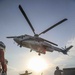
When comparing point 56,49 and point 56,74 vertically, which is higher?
point 56,49

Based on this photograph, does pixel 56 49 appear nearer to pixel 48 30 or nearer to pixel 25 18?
pixel 48 30

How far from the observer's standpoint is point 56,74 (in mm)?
32125

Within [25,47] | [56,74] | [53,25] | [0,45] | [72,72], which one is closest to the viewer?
[0,45]

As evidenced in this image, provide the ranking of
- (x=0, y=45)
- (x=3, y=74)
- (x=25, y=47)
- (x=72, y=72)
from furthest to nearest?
(x=72, y=72) → (x=25, y=47) → (x=0, y=45) → (x=3, y=74)

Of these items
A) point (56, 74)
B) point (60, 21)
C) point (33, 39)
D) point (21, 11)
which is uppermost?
point (21, 11)

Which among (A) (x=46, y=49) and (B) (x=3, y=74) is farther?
(A) (x=46, y=49)

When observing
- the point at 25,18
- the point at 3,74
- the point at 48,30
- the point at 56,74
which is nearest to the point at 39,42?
the point at 48,30

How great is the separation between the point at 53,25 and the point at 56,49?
809cm

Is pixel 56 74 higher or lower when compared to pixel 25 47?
lower

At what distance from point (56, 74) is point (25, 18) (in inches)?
565

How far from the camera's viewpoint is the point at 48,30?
26.8m

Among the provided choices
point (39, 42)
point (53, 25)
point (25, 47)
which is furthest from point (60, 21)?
point (25, 47)

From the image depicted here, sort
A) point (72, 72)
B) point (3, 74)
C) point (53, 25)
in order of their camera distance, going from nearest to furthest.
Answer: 1. point (3, 74)
2. point (53, 25)
3. point (72, 72)

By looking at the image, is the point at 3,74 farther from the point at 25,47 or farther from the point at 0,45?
the point at 25,47
